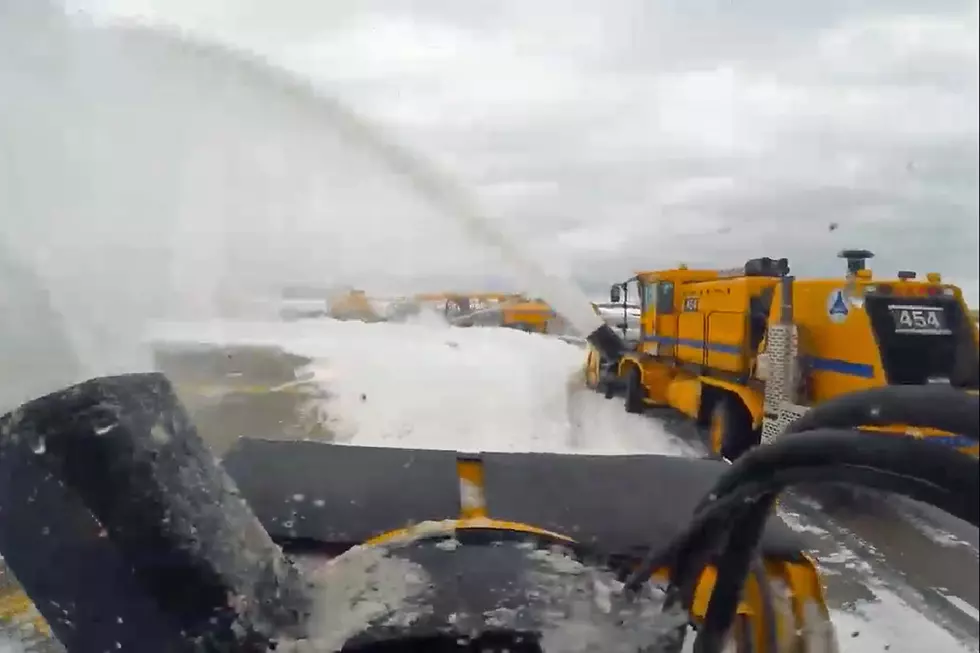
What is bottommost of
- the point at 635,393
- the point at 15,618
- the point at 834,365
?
the point at 635,393

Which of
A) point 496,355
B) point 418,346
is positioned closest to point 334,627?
point 496,355

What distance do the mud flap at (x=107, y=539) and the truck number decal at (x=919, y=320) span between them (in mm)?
6926

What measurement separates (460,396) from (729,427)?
4551 millimetres

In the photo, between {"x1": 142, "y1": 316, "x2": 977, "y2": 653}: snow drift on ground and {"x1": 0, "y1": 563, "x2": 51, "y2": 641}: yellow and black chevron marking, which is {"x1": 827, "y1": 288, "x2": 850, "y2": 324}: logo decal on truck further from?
{"x1": 0, "y1": 563, "x2": 51, "y2": 641}: yellow and black chevron marking

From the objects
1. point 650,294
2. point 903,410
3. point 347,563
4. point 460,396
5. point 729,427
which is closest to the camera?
point 903,410

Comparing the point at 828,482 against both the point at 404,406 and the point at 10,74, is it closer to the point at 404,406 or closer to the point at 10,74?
the point at 10,74

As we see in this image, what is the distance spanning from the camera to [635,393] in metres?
11.6

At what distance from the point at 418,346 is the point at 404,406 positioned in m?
10.3

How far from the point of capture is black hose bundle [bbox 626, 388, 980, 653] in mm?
879

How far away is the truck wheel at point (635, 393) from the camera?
37.8ft

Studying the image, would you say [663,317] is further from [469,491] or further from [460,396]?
[469,491]

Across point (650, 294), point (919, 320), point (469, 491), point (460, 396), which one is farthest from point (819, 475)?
point (460, 396)

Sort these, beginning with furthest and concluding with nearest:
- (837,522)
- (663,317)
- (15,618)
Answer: (663,317) → (837,522) → (15,618)

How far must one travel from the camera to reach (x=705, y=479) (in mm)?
2467
